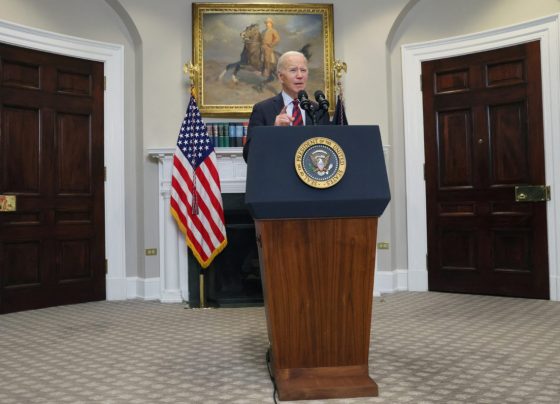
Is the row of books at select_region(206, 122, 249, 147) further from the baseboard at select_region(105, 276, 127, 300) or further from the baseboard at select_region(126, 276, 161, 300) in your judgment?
the baseboard at select_region(105, 276, 127, 300)

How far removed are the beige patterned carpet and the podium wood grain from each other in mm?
150

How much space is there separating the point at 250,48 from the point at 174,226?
2138mm

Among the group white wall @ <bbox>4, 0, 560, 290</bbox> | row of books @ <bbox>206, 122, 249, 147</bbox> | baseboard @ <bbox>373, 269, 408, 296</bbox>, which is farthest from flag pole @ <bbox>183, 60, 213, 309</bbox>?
baseboard @ <bbox>373, 269, 408, 296</bbox>

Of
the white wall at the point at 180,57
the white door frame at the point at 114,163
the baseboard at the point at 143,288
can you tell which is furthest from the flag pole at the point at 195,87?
the white door frame at the point at 114,163

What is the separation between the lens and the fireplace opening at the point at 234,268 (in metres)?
5.64

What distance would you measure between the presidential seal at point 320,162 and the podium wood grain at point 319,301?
0.18m

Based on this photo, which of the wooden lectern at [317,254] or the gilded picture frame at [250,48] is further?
the gilded picture frame at [250,48]

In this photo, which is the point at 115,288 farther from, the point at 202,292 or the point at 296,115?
the point at 296,115

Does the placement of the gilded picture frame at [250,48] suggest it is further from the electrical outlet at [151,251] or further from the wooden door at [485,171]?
the electrical outlet at [151,251]

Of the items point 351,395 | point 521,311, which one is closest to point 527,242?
point 521,311

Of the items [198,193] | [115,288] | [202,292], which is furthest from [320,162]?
[115,288]

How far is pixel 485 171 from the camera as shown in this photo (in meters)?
5.98

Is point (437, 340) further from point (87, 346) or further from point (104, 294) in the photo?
point (104, 294)

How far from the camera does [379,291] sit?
6090 mm
